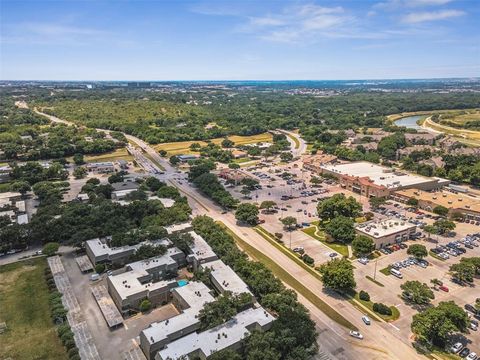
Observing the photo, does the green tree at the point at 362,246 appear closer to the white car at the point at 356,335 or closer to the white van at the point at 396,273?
the white van at the point at 396,273

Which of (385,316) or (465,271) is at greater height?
(465,271)

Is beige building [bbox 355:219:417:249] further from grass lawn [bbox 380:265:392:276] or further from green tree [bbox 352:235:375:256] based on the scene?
grass lawn [bbox 380:265:392:276]

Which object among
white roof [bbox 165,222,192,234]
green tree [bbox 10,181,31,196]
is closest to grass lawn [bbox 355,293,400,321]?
white roof [bbox 165,222,192,234]

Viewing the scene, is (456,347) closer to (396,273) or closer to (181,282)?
(396,273)

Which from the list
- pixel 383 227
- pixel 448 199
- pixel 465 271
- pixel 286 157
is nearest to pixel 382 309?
pixel 465 271

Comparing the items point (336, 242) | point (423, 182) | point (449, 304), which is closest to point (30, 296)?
point (336, 242)
